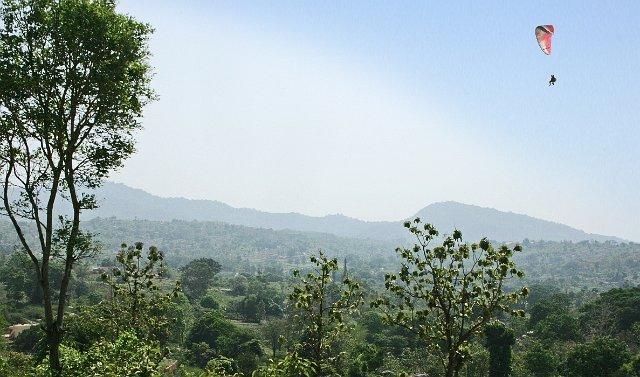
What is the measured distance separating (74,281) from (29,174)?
138m

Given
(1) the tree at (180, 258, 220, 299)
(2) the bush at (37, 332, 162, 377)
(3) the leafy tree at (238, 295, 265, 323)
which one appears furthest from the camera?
(1) the tree at (180, 258, 220, 299)

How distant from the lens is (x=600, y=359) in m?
54.2

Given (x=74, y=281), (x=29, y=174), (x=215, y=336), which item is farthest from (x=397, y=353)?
(x=74, y=281)

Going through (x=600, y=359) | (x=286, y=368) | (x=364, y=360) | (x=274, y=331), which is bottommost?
(x=274, y=331)

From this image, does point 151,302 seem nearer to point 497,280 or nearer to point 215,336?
point 497,280

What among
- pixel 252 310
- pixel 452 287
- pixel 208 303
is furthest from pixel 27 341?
pixel 452 287

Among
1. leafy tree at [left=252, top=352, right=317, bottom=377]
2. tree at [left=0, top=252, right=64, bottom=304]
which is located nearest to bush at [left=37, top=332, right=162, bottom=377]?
leafy tree at [left=252, top=352, right=317, bottom=377]

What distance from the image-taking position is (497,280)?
1180cm

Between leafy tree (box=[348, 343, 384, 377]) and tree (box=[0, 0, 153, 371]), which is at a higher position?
tree (box=[0, 0, 153, 371])

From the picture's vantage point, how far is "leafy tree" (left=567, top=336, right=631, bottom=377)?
5438 centimetres

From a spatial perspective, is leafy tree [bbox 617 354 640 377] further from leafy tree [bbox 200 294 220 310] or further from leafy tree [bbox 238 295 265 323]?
leafy tree [bbox 200 294 220 310]

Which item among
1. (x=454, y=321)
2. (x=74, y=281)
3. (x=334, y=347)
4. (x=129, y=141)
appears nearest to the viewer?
(x=454, y=321)

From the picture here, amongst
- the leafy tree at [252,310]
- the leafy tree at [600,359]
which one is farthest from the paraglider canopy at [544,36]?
the leafy tree at [252,310]

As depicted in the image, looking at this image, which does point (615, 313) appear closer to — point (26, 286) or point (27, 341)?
point (27, 341)
